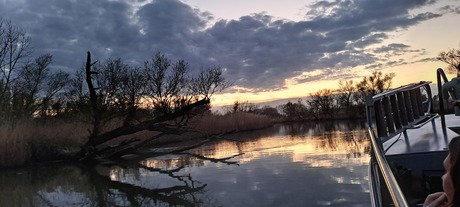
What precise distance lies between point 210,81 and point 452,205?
34.9 meters

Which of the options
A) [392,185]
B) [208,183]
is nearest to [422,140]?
[392,185]

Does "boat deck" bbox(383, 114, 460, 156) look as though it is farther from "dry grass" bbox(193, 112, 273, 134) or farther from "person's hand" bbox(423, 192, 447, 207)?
"dry grass" bbox(193, 112, 273, 134)

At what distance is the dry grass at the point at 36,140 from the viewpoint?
49.6 ft

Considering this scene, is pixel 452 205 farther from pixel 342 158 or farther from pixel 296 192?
pixel 342 158

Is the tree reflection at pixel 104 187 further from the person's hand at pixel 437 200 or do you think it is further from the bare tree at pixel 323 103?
the bare tree at pixel 323 103

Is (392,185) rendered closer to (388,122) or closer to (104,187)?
(388,122)

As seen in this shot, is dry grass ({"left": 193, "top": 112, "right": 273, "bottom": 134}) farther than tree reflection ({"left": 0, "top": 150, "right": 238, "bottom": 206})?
Yes

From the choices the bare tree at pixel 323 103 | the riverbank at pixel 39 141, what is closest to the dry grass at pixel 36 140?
the riverbank at pixel 39 141

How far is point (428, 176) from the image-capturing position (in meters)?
3.31

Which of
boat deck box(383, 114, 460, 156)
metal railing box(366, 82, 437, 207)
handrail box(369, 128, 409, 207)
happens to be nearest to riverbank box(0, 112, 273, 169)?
metal railing box(366, 82, 437, 207)

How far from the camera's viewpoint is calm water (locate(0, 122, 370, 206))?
7.36m

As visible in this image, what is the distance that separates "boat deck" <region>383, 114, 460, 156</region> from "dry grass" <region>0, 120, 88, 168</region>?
14970 mm

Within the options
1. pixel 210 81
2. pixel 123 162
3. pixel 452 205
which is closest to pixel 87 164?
pixel 123 162

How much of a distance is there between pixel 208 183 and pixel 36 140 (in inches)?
422
